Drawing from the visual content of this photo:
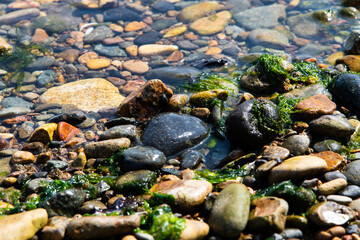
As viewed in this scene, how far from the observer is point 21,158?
479 centimetres

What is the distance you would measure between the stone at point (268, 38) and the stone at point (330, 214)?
599 centimetres

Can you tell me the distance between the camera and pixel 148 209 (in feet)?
12.1

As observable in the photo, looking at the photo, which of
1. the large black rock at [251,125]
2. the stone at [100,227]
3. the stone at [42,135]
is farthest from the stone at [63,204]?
the large black rock at [251,125]

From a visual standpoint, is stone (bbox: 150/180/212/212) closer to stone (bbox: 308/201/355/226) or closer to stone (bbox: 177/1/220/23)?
stone (bbox: 308/201/355/226)

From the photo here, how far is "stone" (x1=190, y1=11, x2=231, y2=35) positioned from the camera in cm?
935

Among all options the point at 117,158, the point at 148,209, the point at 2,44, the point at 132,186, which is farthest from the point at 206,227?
the point at 2,44

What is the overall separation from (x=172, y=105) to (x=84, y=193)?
2442 millimetres

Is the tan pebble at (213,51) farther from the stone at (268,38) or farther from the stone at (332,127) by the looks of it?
the stone at (332,127)

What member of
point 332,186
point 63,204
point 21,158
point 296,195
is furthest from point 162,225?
point 21,158

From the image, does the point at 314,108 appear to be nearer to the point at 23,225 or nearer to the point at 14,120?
the point at 23,225

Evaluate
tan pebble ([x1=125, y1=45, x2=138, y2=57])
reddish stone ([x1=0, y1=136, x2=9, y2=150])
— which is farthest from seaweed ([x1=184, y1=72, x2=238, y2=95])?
reddish stone ([x1=0, y1=136, x2=9, y2=150])

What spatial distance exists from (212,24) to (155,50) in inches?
90.4

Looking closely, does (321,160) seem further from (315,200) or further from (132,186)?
(132,186)

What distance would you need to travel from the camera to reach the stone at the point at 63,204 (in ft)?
11.8
